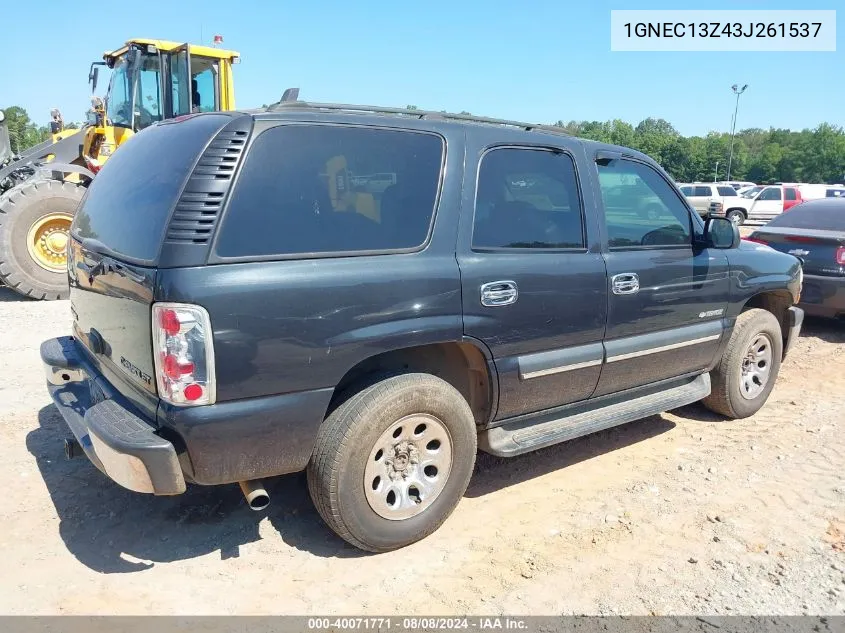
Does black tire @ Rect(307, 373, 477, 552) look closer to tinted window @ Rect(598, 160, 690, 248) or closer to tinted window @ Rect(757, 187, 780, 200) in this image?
tinted window @ Rect(598, 160, 690, 248)

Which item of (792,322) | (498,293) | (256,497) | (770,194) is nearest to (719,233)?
(792,322)

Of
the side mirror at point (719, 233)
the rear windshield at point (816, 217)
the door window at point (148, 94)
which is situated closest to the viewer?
the side mirror at point (719, 233)

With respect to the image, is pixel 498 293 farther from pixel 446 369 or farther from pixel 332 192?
pixel 332 192

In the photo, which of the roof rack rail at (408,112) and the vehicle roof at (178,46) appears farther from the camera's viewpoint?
the vehicle roof at (178,46)

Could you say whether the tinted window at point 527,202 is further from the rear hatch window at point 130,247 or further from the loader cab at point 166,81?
the loader cab at point 166,81

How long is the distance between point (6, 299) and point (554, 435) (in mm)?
8090

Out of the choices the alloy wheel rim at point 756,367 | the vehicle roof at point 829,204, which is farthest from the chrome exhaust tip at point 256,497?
the vehicle roof at point 829,204

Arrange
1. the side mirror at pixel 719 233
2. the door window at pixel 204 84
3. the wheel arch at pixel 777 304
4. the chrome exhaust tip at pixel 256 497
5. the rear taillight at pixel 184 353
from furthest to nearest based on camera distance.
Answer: the door window at pixel 204 84 → the wheel arch at pixel 777 304 → the side mirror at pixel 719 233 → the chrome exhaust tip at pixel 256 497 → the rear taillight at pixel 184 353

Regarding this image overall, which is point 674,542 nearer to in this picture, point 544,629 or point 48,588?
point 544,629

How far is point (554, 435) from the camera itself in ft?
12.1

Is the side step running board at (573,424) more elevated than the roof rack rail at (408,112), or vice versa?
the roof rack rail at (408,112)

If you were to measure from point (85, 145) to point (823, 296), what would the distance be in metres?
10.2

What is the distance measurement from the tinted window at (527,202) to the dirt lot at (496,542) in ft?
4.85

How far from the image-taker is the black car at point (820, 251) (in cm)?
727
